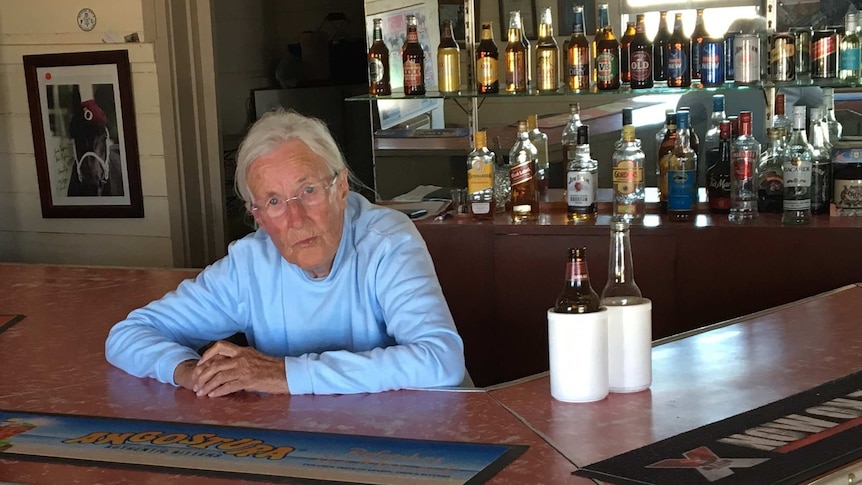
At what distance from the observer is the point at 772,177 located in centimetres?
289

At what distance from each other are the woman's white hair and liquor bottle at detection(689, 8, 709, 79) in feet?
5.04

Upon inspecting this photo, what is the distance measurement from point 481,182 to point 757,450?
1.91 m

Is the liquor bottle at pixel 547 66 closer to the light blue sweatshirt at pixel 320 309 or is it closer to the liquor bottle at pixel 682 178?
the liquor bottle at pixel 682 178

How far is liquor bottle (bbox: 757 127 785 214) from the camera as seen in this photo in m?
2.89

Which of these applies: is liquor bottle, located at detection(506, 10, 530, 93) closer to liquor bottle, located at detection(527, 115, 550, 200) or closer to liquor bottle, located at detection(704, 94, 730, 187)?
liquor bottle, located at detection(527, 115, 550, 200)

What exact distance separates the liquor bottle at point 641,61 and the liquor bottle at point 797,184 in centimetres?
45

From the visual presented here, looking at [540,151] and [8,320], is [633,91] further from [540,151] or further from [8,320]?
[8,320]

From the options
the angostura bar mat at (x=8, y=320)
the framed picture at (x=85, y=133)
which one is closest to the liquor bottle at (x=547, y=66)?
the framed picture at (x=85, y=133)

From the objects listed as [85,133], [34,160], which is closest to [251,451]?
[85,133]

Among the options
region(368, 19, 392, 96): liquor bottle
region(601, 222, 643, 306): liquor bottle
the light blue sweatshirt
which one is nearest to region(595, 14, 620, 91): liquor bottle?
region(368, 19, 392, 96): liquor bottle

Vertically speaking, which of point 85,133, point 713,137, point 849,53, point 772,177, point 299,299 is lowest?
point 299,299

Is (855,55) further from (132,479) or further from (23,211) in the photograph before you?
(23,211)

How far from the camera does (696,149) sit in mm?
3170

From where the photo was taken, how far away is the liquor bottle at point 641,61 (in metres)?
3.01
